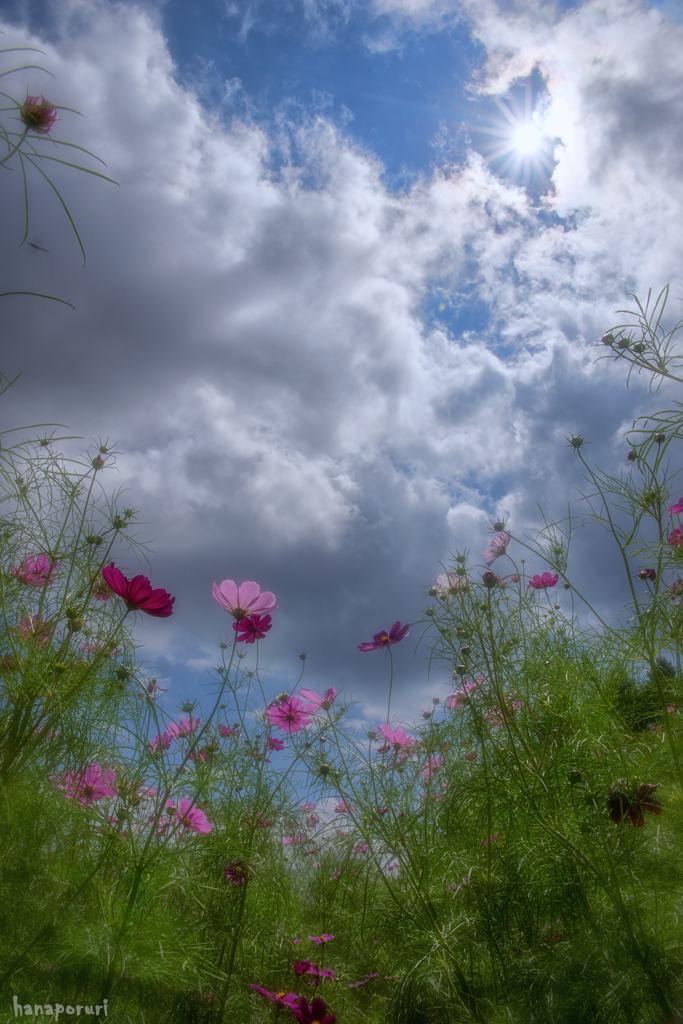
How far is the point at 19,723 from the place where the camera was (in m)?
1.02

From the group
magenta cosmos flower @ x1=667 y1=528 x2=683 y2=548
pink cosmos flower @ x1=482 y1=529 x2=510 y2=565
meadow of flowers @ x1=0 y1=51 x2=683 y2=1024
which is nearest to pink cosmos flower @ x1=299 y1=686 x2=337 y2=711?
meadow of flowers @ x1=0 y1=51 x2=683 y2=1024

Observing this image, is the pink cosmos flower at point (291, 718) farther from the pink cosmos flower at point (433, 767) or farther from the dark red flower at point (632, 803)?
the dark red flower at point (632, 803)

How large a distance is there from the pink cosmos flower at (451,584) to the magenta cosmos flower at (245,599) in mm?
475

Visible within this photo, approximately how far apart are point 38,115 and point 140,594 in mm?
745

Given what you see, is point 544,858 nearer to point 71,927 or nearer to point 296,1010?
point 296,1010

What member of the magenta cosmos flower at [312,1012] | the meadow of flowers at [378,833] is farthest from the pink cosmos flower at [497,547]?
the magenta cosmos flower at [312,1012]

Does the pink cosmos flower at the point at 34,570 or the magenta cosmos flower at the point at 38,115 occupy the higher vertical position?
the magenta cosmos flower at the point at 38,115

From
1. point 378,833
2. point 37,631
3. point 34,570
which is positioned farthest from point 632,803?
point 34,570

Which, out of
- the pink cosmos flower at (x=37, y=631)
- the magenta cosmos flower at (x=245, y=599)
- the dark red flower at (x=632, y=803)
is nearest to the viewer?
the dark red flower at (x=632, y=803)

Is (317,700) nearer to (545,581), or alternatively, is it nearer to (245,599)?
(245,599)

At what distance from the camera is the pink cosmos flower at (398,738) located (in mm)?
1708

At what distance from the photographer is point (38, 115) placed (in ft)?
2.02

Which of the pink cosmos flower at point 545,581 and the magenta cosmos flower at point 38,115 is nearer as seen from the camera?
the magenta cosmos flower at point 38,115

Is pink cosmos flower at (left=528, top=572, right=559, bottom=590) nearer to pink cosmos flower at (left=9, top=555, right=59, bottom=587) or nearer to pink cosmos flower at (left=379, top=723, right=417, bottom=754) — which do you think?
pink cosmos flower at (left=379, top=723, right=417, bottom=754)
